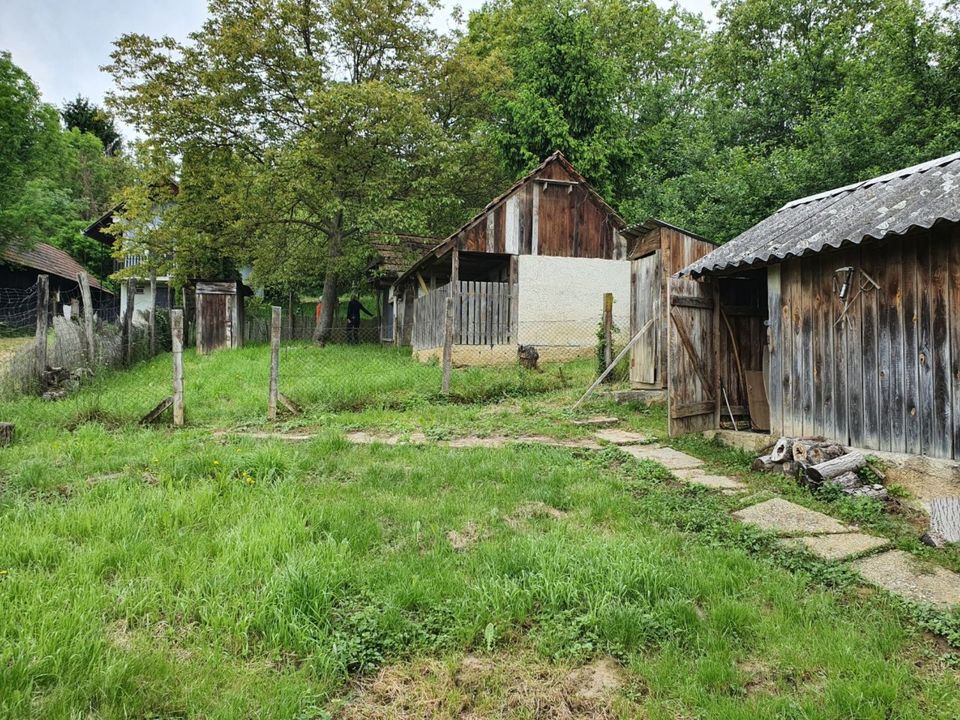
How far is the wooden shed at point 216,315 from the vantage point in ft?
58.4

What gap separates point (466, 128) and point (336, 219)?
6287mm

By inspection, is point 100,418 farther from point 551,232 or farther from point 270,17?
point 270,17

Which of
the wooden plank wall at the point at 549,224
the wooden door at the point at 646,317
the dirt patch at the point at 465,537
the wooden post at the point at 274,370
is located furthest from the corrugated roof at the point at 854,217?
the wooden plank wall at the point at 549,224

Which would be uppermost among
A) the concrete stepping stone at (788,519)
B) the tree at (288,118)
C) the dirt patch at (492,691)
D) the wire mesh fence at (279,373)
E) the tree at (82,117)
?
the tree at (82,117)

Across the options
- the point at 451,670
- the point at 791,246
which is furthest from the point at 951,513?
the point at 451,670

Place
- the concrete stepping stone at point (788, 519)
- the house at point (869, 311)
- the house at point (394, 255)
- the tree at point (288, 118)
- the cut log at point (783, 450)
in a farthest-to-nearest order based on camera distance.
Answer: the house at point (394, 255), the tree at point (288, 118), the cut log at point (783, 450), the house at point (869, 311), the concrete stepping stone at point (788, 519)

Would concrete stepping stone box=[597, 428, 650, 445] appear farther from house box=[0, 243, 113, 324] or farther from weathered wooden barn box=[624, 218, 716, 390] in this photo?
house box=[0, 243, 113, 324]

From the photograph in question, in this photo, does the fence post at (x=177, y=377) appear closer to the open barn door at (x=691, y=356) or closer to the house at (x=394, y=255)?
the open barn door at (x=691, y=356)

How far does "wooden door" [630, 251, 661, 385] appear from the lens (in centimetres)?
846

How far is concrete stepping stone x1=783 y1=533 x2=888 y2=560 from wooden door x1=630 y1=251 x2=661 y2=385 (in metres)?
4.82

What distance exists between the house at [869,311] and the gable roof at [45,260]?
905 inches

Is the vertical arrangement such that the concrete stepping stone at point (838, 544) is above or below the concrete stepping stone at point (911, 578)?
above

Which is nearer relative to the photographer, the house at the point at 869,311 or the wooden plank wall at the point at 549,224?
the house at the point at 869,311

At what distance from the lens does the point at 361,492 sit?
4.18 m
